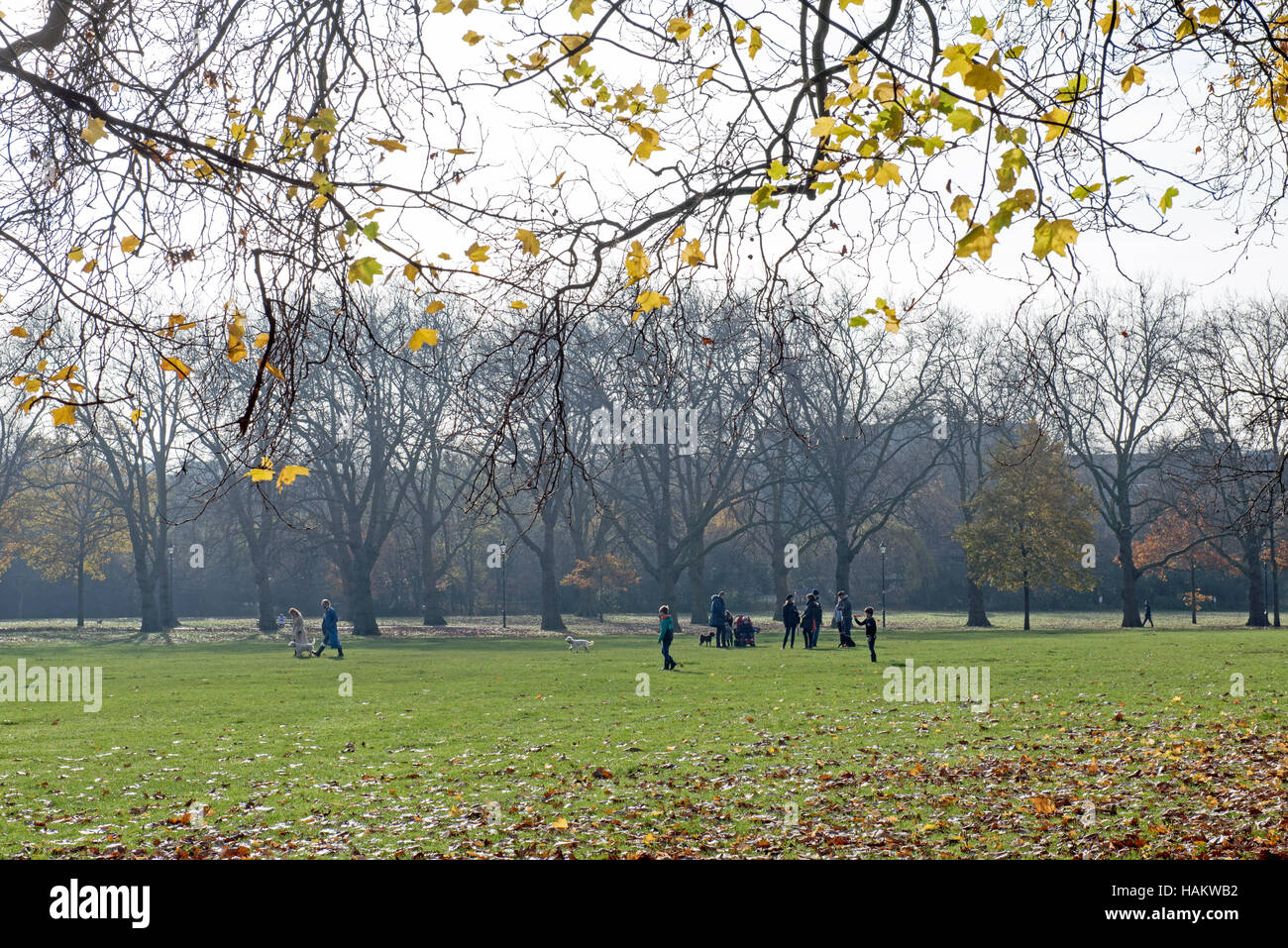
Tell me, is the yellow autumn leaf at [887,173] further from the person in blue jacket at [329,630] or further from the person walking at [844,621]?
the person walking at [844,621]

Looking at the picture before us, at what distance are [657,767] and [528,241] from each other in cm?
636

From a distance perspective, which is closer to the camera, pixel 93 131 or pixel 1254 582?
pixel 93 131

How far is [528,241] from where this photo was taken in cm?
596

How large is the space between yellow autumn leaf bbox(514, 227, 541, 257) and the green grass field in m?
4.00

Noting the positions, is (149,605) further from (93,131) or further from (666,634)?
(93,131)

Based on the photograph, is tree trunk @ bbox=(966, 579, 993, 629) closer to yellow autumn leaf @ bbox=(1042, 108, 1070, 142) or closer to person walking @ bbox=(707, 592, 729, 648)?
person walking @ bbox=(707, 592, 729, 648)

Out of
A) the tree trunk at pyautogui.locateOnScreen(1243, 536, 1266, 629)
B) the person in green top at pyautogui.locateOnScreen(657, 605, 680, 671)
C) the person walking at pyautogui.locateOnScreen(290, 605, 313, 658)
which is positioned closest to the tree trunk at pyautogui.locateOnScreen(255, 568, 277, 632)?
the person walking at pyautogui.locateOnScreen(290, 605, 313, 658)

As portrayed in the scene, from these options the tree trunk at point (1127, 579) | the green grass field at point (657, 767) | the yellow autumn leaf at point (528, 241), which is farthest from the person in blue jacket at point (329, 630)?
the tree trunk at point (1127, 579)

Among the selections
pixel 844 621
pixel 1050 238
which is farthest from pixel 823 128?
pixel 844 621

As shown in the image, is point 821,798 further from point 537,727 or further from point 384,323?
point 384,323

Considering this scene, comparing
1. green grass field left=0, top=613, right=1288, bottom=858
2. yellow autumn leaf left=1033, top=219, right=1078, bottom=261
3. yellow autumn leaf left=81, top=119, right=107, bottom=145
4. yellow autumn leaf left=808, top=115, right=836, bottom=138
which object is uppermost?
yellow autumn leaf left=81, top=119, right=107, bottom=145

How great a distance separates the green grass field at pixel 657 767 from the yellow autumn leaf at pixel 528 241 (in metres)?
4.00

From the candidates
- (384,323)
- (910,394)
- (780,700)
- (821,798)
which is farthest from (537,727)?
(910,394)

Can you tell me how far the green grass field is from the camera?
7691 mm
